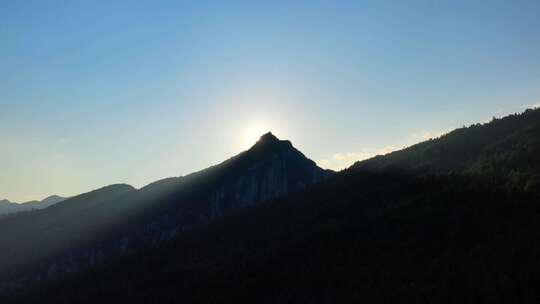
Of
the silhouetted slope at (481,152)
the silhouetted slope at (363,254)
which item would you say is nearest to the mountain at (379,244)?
the silhouetted slope at (363,254)

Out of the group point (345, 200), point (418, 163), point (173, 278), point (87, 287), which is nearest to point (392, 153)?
point (418, 163)

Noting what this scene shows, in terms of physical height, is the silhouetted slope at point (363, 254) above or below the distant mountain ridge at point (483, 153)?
below

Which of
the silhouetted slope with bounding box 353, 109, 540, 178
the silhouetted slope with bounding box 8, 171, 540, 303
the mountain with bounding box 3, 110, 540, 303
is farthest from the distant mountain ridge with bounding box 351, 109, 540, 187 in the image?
the silhouetted slope with bounding box 8, 171, 540, 303

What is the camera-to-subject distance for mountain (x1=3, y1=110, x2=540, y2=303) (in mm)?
77688

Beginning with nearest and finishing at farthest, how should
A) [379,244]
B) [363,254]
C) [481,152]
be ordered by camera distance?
[379,244], [363,254], [481,152]

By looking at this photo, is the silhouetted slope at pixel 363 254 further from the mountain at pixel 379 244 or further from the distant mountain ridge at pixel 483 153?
the distant mountain ridge at pixel 483 153

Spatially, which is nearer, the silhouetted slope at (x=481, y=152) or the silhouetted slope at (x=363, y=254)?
the silhouetted slope at (x=363, y=254)

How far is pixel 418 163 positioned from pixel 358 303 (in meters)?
79.1

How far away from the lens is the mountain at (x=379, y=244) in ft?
255

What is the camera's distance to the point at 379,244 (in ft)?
333

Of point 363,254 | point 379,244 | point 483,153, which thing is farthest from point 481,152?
point 363,254

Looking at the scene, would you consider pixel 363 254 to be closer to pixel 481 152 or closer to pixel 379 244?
pixel 379 244

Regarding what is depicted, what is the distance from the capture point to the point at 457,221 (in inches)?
3807

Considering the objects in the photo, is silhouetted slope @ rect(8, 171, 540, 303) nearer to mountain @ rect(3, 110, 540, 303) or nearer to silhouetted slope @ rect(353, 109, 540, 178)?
mountain @ rect(3, 110, 540, 303)
